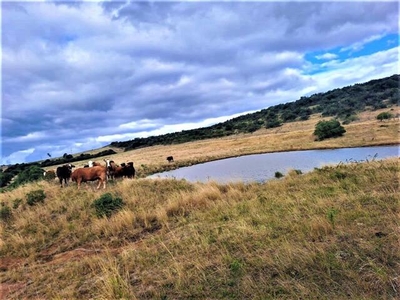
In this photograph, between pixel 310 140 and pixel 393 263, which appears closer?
pixel 393 263

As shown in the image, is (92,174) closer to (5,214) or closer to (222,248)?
(5,214)

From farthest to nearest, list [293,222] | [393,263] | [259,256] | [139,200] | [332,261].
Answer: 1. [139,200]
2. [293,222]
3. [259,256]
4. [332,261]
5. [393,263]

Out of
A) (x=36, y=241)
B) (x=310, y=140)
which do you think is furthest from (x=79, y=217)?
(x=310, y=140)

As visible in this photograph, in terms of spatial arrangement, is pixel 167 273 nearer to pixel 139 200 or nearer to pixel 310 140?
pixel 139 200

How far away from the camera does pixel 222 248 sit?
6516 mm

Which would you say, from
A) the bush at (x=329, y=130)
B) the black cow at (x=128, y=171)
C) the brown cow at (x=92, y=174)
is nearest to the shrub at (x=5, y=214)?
the brown cow at (x=92, y=174)

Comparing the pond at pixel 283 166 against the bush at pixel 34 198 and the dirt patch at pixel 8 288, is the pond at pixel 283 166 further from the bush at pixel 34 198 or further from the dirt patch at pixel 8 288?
the dirt patch at pixel 8 288

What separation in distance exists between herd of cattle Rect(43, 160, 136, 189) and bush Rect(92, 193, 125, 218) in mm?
4917

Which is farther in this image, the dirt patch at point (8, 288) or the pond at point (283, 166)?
the pond at point (283, 166)

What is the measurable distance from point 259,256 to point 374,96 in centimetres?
7489

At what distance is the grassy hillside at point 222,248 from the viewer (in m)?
4.80

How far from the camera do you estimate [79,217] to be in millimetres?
12172

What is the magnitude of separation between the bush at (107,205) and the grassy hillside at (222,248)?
1.19 feet

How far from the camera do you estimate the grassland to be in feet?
15.8
